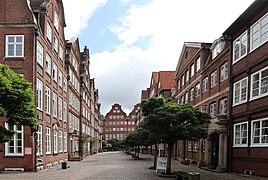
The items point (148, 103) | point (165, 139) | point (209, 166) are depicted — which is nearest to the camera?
point (165, 139)

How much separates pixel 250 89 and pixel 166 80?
36.5 meters

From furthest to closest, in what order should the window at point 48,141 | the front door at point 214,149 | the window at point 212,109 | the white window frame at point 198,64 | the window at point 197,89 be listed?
the window at point 197,89, the white window frame at point 198,64, the window at point 48,141, the window at point 212,109, the front door at point 214,149

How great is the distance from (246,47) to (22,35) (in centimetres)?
1582

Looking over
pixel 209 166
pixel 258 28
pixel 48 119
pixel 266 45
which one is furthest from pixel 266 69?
pixel 48 119

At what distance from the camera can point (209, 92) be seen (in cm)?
2908

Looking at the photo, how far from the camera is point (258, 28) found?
19.2 meters

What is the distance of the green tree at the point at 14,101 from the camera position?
45.4 ft

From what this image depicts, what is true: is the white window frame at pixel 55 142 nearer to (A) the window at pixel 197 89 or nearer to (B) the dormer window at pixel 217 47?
(A) the window at pixel 197 89

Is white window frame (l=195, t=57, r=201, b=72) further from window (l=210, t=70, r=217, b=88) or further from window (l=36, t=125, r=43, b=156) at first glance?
window (l=36, t=125, r=43, b=156)

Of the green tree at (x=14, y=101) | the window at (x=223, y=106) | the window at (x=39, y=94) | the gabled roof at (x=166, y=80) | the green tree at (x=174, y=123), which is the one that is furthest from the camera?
the gabled roof at (x=166, y=80)

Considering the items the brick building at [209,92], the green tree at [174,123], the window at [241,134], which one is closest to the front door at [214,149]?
the brick building at [209,92]

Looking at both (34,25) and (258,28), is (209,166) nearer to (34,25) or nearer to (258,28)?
(258,28)

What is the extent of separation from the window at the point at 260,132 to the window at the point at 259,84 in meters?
1.51

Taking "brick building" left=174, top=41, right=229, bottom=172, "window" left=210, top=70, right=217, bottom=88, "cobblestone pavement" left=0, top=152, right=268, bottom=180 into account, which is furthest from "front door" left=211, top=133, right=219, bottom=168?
"window" left=210, top=70, right=217, bottom=88
